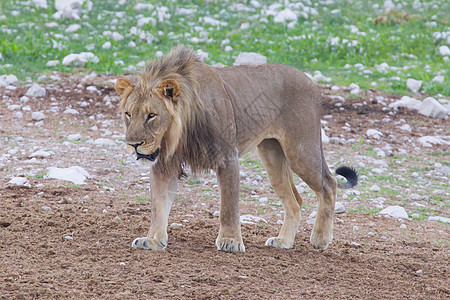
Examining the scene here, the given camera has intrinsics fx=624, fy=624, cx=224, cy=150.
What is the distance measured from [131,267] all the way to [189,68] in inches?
57.9

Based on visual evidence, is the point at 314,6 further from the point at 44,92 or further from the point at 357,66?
the point at 44,92

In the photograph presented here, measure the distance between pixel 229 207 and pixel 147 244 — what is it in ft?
2.16

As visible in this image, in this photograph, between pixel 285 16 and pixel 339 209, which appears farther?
pixel 285 16

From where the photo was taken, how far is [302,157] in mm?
5109

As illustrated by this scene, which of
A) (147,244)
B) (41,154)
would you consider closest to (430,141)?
(41,154)

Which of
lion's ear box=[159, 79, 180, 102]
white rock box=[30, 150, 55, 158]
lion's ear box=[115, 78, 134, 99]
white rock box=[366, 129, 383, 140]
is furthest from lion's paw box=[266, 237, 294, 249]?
white rock box=[366, 129, 383, 140]

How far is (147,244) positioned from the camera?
15.0ft

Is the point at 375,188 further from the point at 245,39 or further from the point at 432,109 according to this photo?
the point at 245,39

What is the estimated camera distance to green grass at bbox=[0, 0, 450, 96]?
10.9 metres

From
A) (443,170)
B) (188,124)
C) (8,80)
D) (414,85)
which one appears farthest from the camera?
(414,85)

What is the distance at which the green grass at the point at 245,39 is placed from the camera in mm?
10891

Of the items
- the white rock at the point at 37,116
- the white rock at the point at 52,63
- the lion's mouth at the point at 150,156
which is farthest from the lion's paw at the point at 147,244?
the white rock at the point at 52,63

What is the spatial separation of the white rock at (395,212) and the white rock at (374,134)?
257 centimetres

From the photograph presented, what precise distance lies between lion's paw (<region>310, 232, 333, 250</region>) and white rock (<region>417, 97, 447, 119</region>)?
17.5ft
